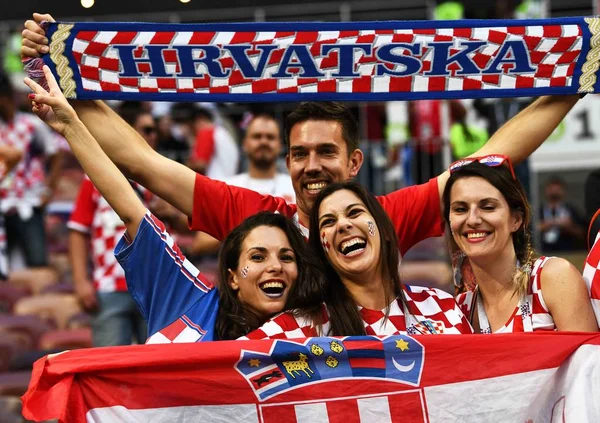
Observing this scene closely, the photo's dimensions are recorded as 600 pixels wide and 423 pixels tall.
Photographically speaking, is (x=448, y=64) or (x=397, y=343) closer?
(x=397, y=343)

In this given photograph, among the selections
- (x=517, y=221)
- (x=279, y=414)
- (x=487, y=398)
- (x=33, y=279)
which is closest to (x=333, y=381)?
(x=279, y=414)

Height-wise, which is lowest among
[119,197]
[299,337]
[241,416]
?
[241,416]

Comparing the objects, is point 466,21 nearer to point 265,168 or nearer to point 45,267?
point 265,168

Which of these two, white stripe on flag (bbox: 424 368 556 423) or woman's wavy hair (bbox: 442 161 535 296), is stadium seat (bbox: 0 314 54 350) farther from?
white stripe on flag (bbox: 424 368 556 423)

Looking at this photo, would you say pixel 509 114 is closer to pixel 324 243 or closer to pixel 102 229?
pixel 102 229

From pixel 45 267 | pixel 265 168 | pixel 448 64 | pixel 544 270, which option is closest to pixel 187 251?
pixel 265 168

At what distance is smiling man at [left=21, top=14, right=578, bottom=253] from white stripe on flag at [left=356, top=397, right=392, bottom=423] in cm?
103

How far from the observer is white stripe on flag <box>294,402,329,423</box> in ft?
11.9

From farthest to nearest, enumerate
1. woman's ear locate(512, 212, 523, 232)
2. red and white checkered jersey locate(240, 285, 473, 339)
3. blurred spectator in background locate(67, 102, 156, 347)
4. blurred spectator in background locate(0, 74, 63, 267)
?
1. blurred spectator in background locate(0, 74, 63, 267)
2. blurred spectator in background locate(67, 102, 156, 347)
3. woman's ear locate(512, 212, 523, 232)
4. red and white checkered jersey locate(240, 285, 473, 339)

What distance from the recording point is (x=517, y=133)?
4.58 metres

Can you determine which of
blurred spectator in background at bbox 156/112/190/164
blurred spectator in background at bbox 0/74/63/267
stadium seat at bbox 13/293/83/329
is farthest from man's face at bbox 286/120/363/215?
→ blurred spectator in background at bbox 156/112/190/164

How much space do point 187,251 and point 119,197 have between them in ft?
11.3

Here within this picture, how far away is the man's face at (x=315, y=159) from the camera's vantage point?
4.49m

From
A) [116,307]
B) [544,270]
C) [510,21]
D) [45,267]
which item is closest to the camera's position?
[544,270]
